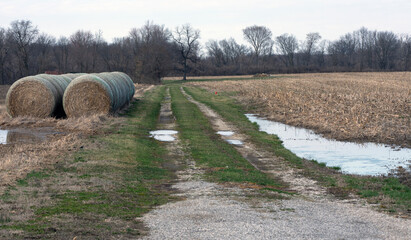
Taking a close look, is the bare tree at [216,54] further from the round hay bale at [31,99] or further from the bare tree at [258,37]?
the round hay bale at [31,99]

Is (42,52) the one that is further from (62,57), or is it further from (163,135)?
(163,135)

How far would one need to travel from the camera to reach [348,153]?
632 inches

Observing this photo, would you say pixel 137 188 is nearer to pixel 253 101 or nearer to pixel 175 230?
pixel 175 230

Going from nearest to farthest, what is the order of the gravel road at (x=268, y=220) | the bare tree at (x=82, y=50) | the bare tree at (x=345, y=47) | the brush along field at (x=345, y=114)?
the gravel road at (x=268, y=220), the brush along field at (x=345, y=114), the bare tree at (x=82, y=50), the bare tree at (x=345, y=47)

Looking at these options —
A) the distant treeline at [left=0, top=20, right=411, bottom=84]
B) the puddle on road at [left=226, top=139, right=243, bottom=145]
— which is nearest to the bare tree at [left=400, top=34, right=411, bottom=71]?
the distant treeline at [left=0, top=20, right=411, bottom=84]

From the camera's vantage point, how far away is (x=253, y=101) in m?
35.4

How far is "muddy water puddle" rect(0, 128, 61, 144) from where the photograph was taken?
687 inches

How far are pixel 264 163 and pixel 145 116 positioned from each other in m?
13.0

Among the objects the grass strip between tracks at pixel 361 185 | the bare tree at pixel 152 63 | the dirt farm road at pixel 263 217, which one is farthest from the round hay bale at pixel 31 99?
the bare tree at pixel 152 63

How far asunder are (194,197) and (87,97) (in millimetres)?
15292

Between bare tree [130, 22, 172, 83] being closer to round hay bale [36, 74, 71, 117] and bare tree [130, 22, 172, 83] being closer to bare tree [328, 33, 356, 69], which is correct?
round hay bale [36, 74, 71, 117]

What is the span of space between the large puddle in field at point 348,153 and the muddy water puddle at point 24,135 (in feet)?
32.5

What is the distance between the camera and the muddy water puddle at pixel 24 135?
1745 centimetres

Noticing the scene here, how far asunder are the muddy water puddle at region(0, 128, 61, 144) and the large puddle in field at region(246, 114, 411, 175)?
9.90 metres
